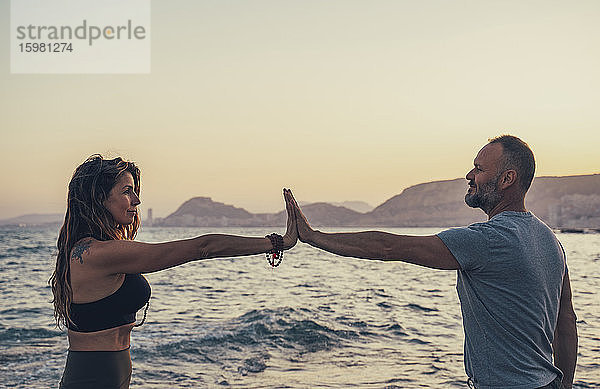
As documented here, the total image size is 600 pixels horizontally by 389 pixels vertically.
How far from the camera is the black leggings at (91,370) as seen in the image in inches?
141

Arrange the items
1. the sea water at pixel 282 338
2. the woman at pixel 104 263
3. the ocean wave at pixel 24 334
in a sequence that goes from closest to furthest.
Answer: the woman at pixel 104 263
the sea water at pixel 282 338
the ocean wave at pixel 24 334

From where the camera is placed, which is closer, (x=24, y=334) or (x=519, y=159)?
(x=519, y=159)

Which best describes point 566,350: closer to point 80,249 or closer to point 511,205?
point 511,205

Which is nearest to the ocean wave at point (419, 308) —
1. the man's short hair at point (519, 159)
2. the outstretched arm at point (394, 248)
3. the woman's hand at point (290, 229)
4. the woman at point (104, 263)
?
the woman's hand at point (290, 229)

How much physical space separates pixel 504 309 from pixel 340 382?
21.2 ft

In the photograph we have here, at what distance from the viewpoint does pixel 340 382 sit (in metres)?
9.05

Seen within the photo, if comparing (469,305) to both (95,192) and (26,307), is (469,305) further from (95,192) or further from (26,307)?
(26,307)

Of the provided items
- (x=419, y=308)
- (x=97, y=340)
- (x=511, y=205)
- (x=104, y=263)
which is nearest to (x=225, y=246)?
(x=104, y=263)

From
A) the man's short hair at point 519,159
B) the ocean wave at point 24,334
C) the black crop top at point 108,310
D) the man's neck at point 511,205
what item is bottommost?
the ocean wave at point 24,334

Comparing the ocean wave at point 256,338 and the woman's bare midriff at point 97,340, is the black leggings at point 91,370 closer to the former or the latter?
the woman's bare midriff at point 97,340

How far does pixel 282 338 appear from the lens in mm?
12570

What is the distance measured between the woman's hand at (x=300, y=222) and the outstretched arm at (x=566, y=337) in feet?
4.86

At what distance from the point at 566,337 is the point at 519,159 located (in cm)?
106

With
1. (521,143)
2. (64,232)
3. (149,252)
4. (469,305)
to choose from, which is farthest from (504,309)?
(64,232)
